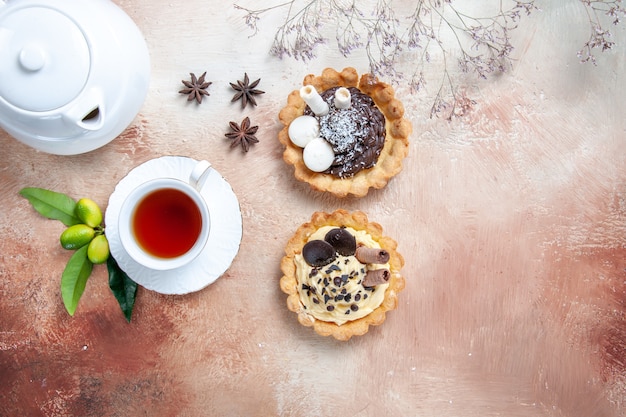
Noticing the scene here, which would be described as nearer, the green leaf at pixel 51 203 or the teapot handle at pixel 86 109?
the teapot handle at pixel 86 109

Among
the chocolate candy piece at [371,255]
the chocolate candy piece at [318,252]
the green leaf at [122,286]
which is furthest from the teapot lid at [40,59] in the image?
the chocolate candy piece at [371,255]

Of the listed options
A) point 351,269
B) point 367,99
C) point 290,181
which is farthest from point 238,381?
point 367,99

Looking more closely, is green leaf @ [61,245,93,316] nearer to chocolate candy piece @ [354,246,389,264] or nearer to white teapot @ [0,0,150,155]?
white teapot @ [0,0,150,155]

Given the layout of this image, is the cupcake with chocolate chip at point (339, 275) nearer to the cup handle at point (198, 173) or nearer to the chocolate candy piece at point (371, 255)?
the chocolate candy piece at point (371, 255)

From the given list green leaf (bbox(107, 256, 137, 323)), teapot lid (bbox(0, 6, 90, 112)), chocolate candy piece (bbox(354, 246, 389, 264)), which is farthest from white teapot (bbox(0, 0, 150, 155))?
chocolate candy piece (bbox(354, 246, 389, 264))

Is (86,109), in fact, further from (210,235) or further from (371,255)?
(371,255)
